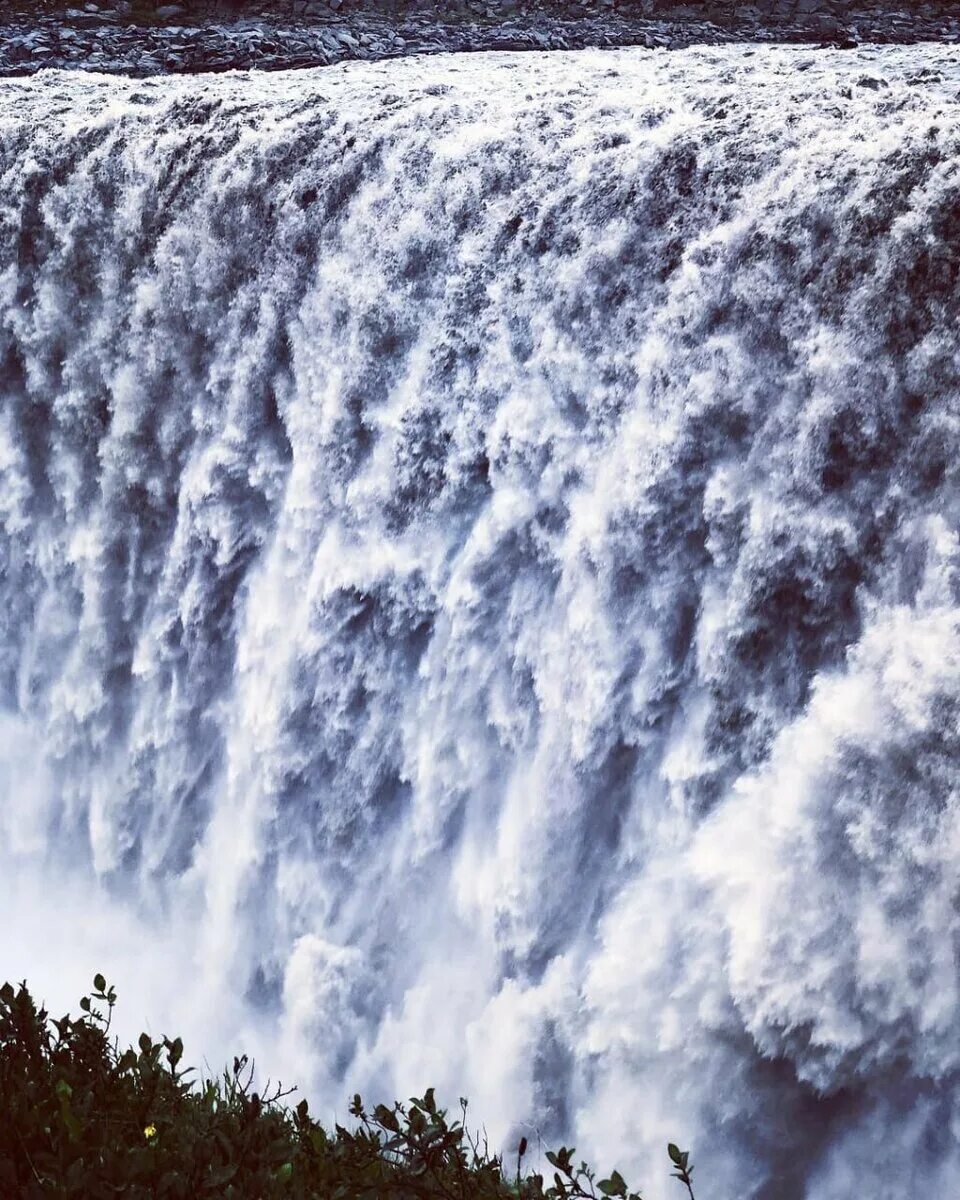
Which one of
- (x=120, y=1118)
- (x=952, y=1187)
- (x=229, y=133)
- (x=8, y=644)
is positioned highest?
(x=229, y=133)

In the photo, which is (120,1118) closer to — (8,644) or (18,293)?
(8,644)

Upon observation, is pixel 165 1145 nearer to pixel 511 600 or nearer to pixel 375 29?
pixel 511 600

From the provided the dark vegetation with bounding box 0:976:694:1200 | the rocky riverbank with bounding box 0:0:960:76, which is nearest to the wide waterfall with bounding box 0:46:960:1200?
the dark vegetation with bounding box 0:976:694:1200

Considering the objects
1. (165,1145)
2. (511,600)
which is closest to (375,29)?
(511,600)

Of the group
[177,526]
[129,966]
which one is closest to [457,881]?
[129,966]

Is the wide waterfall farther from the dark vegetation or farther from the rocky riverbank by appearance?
the rocky riverbank

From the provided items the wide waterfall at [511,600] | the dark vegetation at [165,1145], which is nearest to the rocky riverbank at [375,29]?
the wide waterfall at [511,600]
